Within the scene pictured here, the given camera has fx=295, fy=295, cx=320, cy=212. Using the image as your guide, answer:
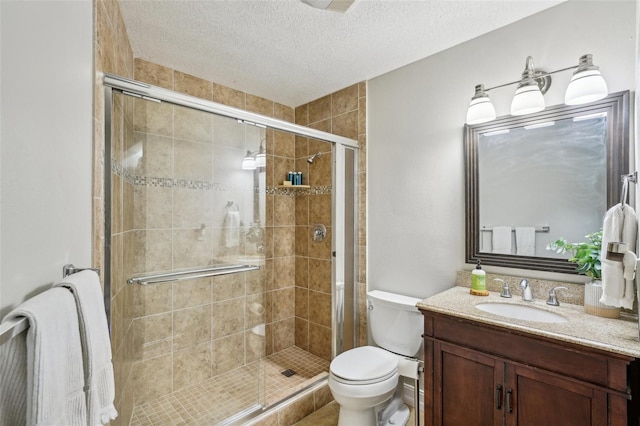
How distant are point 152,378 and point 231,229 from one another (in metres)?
0.99

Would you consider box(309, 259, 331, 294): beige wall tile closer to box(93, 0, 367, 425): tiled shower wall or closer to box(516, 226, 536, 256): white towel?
box(93, 0, 367, 425): tiled shower wall

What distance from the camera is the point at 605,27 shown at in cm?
148

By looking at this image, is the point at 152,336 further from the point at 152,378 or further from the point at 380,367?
the point at 380,367

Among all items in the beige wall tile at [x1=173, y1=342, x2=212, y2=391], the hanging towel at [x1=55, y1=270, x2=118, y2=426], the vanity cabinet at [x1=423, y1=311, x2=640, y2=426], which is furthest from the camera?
the beige wall tile at [x1=173, y1=342, x2=212, y2=391]

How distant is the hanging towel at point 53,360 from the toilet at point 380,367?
1348 mm

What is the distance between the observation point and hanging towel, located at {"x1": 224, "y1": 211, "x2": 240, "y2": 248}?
6.13 ft

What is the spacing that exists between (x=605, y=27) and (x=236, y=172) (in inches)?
83.1

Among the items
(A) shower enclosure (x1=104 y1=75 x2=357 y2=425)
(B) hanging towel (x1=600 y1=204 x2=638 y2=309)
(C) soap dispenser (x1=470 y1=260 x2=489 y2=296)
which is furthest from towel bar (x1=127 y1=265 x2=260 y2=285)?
(B) hanging towel (x1=600 y1=204 x2=638 y2=309)

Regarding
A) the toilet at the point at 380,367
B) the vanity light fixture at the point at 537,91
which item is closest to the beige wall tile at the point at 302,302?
the toilet at the point at 380,367

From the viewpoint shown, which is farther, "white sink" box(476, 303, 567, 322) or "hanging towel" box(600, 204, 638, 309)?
"white sink" box(476, 303, 567, 322)

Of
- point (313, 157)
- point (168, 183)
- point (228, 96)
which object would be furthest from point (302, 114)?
point (168, 183)

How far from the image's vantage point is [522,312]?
1581 mm

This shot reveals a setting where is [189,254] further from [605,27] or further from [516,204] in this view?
Answer: [605,27]

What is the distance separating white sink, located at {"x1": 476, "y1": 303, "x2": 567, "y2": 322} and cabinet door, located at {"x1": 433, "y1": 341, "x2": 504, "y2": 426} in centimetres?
30
